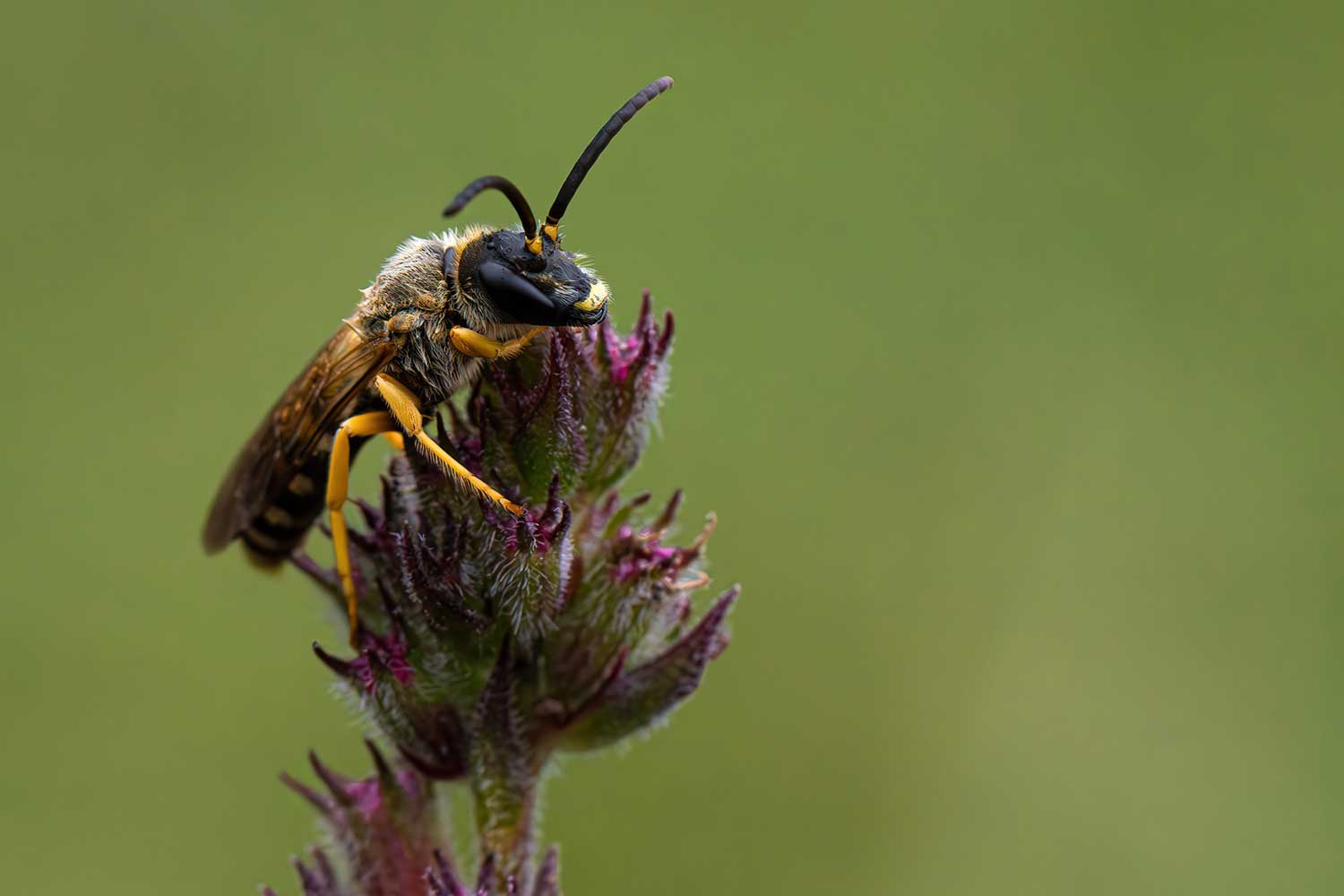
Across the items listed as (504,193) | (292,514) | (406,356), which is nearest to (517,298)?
(504,193)

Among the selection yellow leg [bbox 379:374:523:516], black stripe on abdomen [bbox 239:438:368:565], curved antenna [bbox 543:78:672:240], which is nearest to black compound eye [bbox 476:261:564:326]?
curved antenna [bbox 543:78:672:240]

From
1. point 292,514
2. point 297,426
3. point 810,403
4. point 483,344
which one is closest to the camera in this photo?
point 483,344

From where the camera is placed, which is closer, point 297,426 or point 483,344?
point 483,344

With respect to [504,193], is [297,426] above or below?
below

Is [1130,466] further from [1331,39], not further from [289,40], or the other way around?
[289,40]

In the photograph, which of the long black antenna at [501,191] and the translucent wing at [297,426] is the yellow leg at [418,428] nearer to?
the translucent wing at [297,426]

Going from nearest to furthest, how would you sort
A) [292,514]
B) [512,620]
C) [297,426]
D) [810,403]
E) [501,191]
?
1. [501,191]
2. [512,620]
3. [297,426]
4. [292,514]
5. [810,403]

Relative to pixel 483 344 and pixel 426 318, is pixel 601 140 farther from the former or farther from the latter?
pixel 426 318
